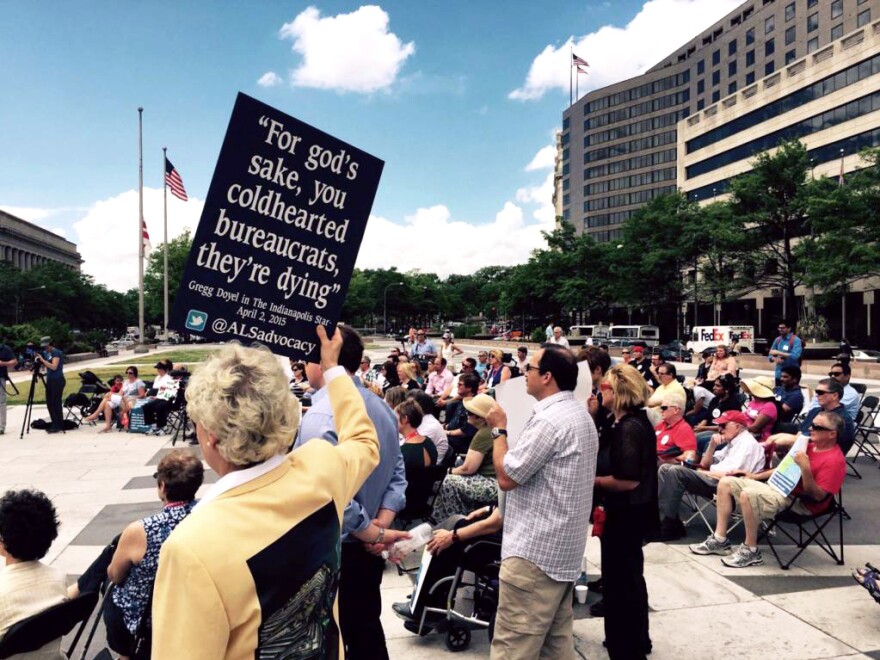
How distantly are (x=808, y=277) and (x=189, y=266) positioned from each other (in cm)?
3687

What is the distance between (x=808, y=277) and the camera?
3350 cm

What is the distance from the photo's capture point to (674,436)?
732cm

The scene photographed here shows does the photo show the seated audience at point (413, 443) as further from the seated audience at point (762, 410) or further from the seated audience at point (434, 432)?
the seated audience at point (762, 410)

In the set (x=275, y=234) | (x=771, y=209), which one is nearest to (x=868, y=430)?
(x=275, y=234)

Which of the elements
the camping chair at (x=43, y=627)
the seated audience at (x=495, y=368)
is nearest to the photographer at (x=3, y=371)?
the seated audience at (x=495, y=368)

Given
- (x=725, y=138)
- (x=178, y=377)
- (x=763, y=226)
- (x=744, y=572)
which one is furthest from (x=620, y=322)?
(x=744, y=572)

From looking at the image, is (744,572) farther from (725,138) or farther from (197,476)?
(725,138)

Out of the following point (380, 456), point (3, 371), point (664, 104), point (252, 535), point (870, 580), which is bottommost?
point (870, 580)

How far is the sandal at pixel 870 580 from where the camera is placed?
424cm

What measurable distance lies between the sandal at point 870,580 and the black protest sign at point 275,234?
4012 millimetres

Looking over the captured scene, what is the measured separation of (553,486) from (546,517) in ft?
0.48

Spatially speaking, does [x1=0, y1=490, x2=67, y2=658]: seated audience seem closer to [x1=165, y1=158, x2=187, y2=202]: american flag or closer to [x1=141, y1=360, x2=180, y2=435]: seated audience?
[x1=141, y1=360, x2=180, y2=435]: seated audience

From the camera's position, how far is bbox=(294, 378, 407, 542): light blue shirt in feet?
9.57

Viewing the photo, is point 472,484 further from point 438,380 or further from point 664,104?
→ point 664,104
